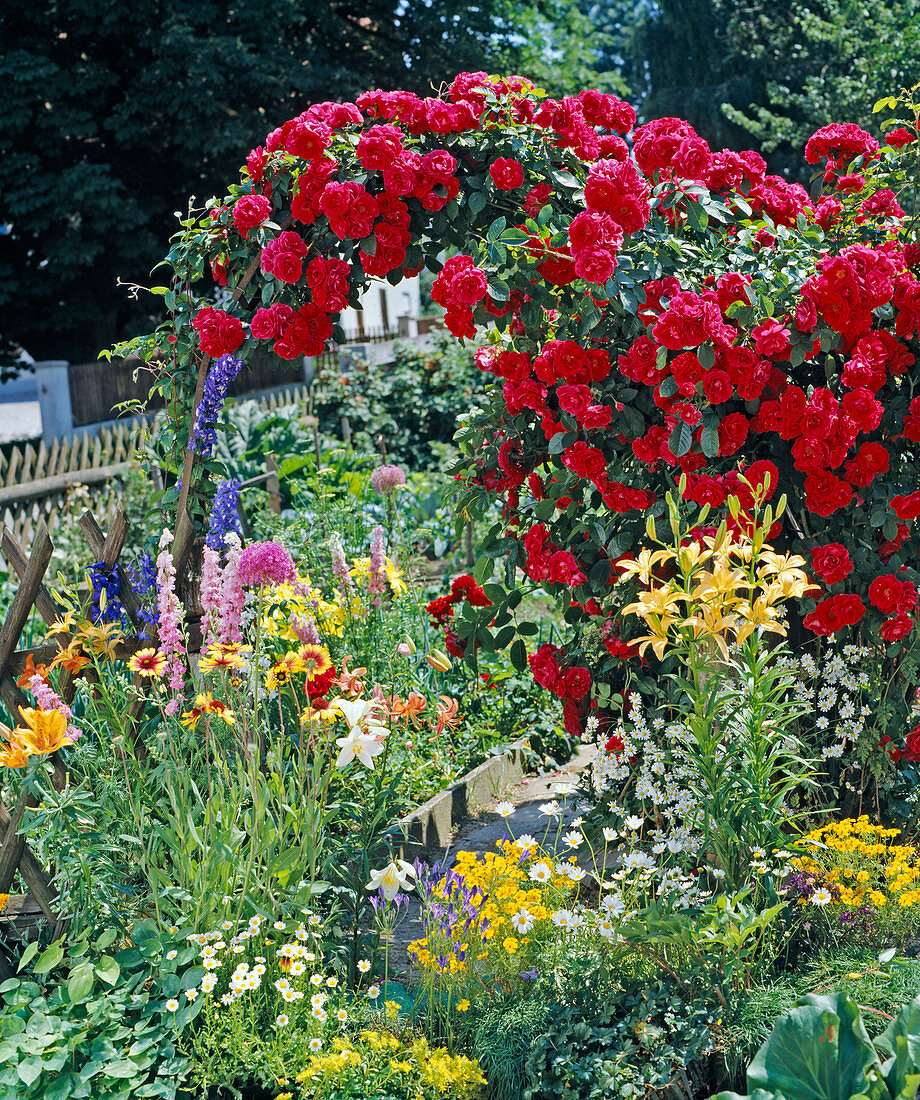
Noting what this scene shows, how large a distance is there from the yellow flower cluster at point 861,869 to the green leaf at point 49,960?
1711 millimetres

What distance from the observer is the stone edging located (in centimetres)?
332

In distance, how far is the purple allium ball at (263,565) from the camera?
253 cm

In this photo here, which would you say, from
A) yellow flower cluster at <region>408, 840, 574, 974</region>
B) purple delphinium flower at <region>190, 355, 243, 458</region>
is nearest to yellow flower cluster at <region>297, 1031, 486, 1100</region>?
yellow flower cluster at <region>408, 840, 574, 974</region>

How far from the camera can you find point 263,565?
8.36 ft

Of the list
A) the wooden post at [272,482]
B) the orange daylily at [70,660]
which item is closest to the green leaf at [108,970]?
the orange daylily at [70,660]

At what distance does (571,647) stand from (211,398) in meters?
1.46

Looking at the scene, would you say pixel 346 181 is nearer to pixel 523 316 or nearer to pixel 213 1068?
pixel 523 316

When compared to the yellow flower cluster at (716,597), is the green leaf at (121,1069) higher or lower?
lower

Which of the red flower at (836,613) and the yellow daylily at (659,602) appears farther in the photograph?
the red flower at (836,613)

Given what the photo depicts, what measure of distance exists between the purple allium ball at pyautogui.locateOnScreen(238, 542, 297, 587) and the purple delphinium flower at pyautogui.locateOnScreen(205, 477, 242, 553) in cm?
55

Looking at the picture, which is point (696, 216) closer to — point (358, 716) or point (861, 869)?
point (358, 716)

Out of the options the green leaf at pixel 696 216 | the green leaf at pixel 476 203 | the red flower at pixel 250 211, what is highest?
the red flower at pixel 250 211

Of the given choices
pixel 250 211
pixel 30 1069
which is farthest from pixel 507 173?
pixel 30 1069

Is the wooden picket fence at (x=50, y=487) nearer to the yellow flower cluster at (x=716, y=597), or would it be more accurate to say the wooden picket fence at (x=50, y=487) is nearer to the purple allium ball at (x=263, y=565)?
the purple allium ball at (x=263, y=565)
